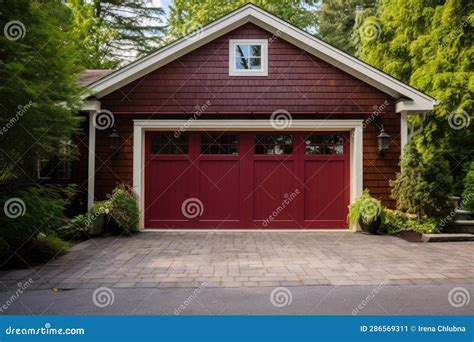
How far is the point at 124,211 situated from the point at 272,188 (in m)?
3.43

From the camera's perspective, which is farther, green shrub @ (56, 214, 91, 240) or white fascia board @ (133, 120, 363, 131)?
white fascia board @ (133, 120, 363, 131)

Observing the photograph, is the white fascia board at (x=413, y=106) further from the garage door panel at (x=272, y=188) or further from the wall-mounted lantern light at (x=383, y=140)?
the garage door panel at (x=272, y=188)

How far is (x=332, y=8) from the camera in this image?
80.7 feet

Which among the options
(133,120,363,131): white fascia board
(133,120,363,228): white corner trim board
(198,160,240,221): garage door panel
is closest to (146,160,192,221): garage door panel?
(133,120,363,228): white corner trim board

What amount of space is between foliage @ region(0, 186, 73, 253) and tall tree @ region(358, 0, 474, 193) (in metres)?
11.2

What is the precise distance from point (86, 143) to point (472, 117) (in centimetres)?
1083

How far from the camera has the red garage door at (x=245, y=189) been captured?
9.57 meters

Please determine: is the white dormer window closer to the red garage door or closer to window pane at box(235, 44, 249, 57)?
window pane at box(235, 44, 249, 57)

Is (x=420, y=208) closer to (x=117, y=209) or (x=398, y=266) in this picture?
(x=398, y=266)

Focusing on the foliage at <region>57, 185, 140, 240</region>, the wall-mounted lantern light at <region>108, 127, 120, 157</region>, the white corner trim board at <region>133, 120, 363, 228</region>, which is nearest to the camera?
the foliage at <region>57, 185, 140, 240</region>

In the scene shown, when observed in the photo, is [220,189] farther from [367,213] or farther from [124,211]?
[367,213]

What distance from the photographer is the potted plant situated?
863 cm

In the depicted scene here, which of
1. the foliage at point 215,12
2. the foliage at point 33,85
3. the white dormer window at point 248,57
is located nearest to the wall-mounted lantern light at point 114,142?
the foliage at point 33,85

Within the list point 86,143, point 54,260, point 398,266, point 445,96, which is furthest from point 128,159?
point 445,96
